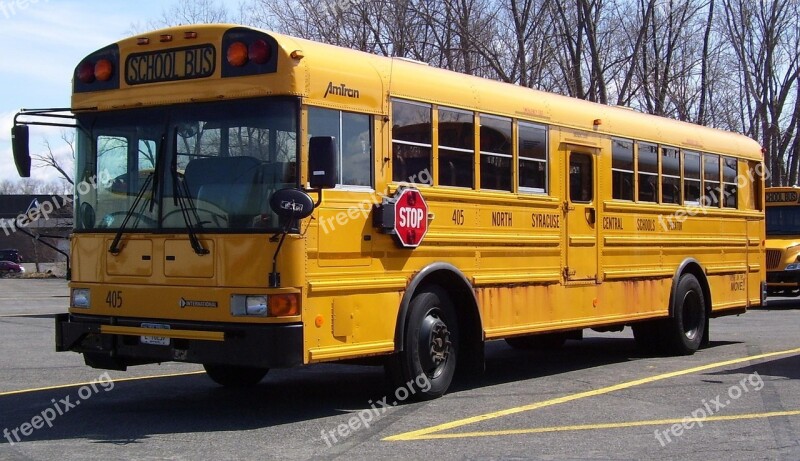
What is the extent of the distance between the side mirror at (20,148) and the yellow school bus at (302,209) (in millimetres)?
18

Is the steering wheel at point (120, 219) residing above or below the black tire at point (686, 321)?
above

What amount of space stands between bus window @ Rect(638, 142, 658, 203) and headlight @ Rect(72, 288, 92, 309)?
6.44 meters

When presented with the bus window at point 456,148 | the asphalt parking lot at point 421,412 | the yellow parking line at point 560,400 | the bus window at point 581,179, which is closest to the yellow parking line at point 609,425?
the asphalt parking lot at point 421,412

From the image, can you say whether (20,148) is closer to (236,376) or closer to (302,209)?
(302,209)

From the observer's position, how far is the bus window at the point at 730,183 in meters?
13.9

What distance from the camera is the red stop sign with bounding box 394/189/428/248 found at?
8.47 meters

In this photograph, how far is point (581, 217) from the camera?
11.0 metres

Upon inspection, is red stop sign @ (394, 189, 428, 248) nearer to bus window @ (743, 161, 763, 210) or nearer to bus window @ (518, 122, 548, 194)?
bus window @ (518, 122, 548, 194)

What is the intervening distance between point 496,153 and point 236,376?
3262 mm

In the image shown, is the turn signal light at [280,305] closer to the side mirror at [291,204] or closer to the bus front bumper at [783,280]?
the side mirror at [291,204]

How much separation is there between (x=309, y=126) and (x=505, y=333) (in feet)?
10.3

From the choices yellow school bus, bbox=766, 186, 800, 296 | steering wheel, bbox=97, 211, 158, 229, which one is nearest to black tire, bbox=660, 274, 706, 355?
steering wheel, bbox=97, 211, 158, 229

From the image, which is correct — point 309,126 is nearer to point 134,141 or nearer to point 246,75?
point 246,75

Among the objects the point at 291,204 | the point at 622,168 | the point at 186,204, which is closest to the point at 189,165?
the point at 186,204
